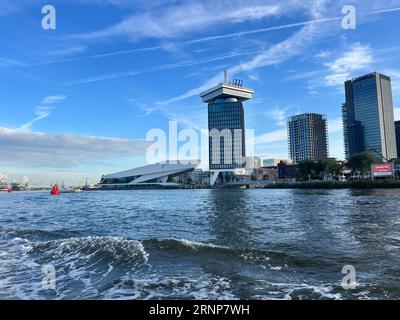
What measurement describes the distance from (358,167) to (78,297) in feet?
384

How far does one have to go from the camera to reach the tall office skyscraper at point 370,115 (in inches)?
5792

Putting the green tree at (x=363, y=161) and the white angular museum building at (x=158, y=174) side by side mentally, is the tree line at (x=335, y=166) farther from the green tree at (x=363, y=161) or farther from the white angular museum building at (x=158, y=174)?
the white angular museum building at (x=158, y=174)

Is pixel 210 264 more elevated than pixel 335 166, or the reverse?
pixel 335 166

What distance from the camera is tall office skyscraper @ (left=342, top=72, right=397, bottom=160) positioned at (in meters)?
147

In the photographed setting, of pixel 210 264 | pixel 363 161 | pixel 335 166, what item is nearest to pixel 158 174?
pixel 335 166

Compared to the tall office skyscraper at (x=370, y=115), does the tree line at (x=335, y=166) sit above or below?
below

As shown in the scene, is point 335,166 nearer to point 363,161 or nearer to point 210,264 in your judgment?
point 363,161

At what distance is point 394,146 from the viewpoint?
577 ft

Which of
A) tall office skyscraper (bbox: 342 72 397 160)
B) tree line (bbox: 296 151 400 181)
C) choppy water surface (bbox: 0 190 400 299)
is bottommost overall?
choppy water surface (bbox: 0 190 400 299)

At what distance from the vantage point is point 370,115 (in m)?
162

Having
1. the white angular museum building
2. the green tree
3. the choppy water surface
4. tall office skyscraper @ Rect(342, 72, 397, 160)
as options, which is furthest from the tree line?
the choppy water surface

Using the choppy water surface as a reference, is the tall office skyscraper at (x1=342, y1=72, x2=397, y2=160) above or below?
above

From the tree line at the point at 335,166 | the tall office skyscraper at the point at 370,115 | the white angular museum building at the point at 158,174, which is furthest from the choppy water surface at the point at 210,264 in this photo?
the white angular museum building at the point at 158,174

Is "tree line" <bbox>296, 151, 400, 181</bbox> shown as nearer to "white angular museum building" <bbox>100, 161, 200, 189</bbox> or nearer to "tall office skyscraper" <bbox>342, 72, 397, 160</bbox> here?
"tall office skyscraper" <bbox>342, 72, 397, 160</bbox>
